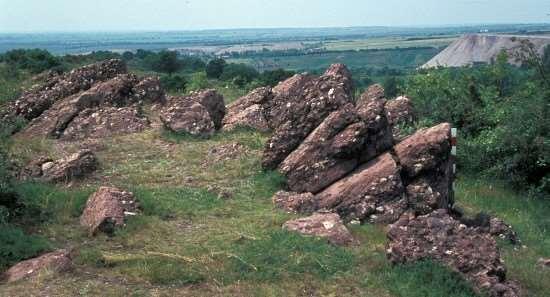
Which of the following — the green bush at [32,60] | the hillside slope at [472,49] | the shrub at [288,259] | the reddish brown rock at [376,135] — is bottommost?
the hillside slope at [472,49]

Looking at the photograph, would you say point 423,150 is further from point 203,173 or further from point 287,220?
point 203,173

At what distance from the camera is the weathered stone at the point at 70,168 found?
41.7 feet

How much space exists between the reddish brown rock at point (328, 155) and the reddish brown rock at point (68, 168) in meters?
4.31

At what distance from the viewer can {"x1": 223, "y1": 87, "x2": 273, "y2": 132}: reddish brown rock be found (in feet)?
63.6

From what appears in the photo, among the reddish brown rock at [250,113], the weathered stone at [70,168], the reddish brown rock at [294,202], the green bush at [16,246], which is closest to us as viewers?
the green bush at [16,246]

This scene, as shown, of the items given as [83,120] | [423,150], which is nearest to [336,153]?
[423,150]

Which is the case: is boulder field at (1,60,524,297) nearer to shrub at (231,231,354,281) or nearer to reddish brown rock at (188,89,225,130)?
shrub at (231,231,354,281)

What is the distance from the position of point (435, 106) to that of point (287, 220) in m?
10.5

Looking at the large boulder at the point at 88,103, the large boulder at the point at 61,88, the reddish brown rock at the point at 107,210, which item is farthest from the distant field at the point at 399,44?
the reddish brown rock at the point at 107,210

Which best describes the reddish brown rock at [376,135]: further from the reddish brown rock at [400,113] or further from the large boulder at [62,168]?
the large boulder at [62,168]

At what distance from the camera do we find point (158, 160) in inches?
586

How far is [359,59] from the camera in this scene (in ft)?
298

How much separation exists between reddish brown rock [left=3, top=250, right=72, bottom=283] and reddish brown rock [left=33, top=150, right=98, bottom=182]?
4.47 meters

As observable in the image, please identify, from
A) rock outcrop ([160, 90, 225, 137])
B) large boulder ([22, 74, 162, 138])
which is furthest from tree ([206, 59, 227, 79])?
rock outcrop ([160, 90, 225, 137])
